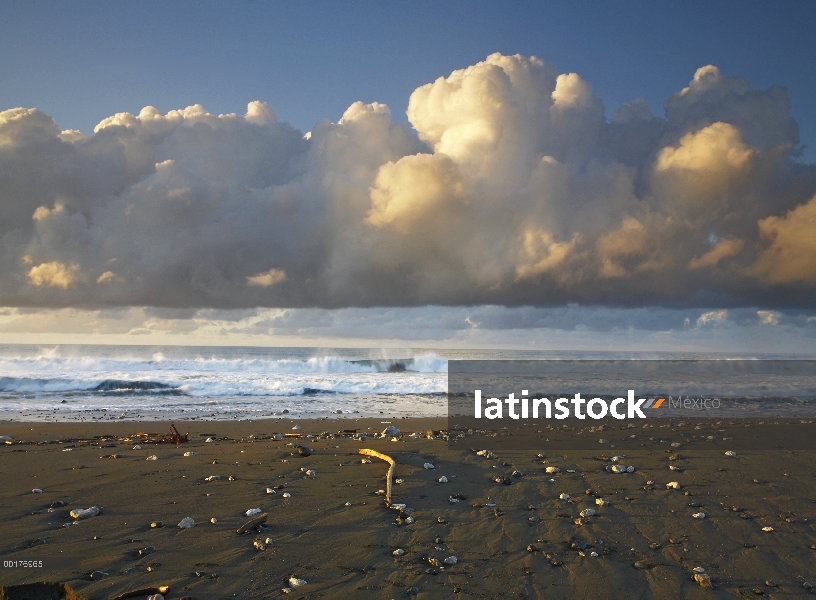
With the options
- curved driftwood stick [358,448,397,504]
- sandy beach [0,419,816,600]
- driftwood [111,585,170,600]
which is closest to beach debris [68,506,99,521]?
sandy beach [0,419,816,600]

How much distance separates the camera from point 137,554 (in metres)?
4.92

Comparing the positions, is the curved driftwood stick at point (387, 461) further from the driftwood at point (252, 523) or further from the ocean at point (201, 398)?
the ocean at point (201, 398)

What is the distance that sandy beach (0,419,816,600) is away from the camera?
463 cm

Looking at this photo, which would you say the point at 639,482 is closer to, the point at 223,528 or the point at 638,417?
the point at 223,528

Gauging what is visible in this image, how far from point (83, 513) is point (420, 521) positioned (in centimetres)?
392

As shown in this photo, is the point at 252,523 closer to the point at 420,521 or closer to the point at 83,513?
the point at 420,521

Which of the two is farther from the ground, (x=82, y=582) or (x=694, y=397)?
(x=82, y=582)

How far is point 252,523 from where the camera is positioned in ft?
18.4

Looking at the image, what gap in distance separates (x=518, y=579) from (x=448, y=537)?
38.5 inches

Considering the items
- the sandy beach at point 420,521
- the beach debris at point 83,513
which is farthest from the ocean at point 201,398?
the beach debris at point 83,513

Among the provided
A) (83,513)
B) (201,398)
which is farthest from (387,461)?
(201,398)

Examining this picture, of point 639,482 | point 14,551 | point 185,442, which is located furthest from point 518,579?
point 185,442

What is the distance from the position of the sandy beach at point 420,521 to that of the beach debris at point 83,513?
0.31ft

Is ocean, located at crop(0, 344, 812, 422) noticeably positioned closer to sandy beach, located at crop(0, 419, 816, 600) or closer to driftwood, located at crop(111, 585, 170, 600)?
sandy beach, located at crop(0, 419, 816, 600)
